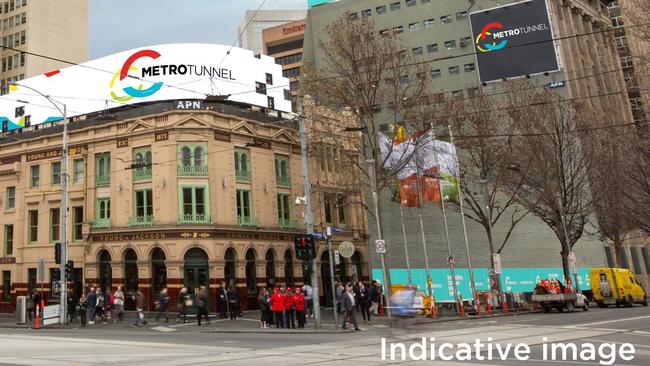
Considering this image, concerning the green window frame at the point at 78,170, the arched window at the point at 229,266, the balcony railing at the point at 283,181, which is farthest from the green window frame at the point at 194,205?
the green window frame at the point at 78,170

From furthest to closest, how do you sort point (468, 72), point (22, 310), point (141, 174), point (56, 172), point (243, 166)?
point (468, 72) → point (56, 172) → point (243, 166) → point (141, 174) → point (22, 310)

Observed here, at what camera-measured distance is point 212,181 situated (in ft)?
106

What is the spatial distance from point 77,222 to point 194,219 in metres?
8.91

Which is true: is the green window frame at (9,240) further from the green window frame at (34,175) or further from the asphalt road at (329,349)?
the asphalt road at (329,349)

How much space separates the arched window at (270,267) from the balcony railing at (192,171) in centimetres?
660

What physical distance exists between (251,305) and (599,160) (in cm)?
2366

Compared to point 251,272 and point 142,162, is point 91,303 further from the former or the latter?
point 251,272

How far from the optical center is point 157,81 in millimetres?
33531

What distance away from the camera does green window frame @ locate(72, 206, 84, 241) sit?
34.5 metres

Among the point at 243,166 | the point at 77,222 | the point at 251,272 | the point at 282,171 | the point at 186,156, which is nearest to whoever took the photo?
the point at 186,156

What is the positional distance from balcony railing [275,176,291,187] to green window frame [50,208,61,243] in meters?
14.3

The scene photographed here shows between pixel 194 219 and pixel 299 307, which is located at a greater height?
pixel 194 219

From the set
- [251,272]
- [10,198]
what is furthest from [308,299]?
[10,198]

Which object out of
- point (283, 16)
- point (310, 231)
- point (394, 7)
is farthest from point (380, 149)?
point (283, 16)
